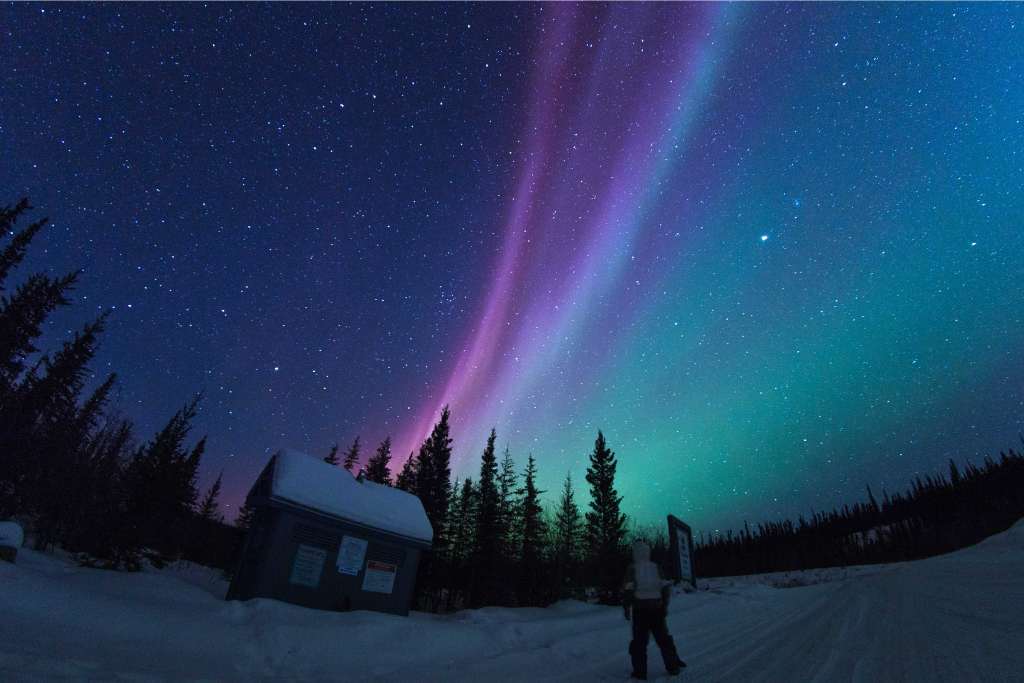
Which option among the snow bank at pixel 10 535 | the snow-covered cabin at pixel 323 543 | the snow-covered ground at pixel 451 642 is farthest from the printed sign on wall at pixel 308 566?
the snow bank at pixel 10 535

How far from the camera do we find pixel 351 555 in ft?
43.9

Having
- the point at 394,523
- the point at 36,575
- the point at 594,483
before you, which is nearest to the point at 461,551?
the point at 594,483

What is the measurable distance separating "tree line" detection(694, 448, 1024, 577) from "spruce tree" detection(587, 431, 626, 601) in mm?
5653

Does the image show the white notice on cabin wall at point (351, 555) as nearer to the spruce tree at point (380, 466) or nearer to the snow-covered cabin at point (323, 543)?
the snow-covered cabin at point (323, 543)

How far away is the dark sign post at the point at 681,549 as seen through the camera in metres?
20.1

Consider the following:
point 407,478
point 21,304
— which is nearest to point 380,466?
point 407,478

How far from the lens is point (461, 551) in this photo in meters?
35.4

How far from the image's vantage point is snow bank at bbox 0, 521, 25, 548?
1011cm

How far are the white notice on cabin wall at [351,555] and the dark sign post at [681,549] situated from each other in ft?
44.0

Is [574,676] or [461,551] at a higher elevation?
[461,551]

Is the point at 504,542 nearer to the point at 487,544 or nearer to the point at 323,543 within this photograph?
the point at 487,544

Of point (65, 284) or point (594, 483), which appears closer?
point (65, 284)

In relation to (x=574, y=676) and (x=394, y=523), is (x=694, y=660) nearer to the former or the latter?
(x=574, y=676)

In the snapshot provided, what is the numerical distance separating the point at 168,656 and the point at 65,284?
37.0 meters
